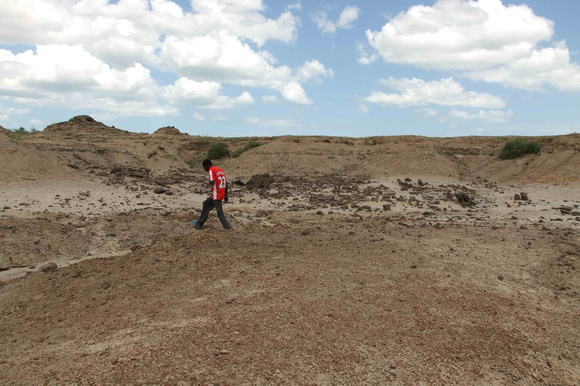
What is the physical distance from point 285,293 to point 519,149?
21.3m

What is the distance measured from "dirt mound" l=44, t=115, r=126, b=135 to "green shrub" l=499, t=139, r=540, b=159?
26667mm

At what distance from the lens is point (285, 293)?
4.89 m

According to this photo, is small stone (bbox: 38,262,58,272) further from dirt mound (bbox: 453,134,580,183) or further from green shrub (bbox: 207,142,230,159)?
green shrub (bbox: 207,142,230,159)

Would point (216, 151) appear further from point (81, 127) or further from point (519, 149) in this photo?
point (519, 149)

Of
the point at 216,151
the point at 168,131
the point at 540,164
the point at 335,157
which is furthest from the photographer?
the point at 168,131

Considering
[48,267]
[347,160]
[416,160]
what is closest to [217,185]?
[48,267]

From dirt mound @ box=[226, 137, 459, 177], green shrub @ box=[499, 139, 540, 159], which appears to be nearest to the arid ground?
dirt mound @ box=[226, 137, 459, 177]

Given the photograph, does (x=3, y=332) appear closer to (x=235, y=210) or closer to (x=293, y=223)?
(x=293, y=223)

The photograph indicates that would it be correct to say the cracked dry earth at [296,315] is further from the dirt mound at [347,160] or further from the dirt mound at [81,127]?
the dirt mound at [81,127]

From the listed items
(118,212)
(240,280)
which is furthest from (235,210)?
(240,280)

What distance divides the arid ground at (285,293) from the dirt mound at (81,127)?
20852mm

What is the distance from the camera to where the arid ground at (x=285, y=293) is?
3455 mm

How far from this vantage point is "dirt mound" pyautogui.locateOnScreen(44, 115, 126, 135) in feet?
105

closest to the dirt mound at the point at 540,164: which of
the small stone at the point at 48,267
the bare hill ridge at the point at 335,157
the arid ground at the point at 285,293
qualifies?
the bare hill ridge at the point at 335,157
